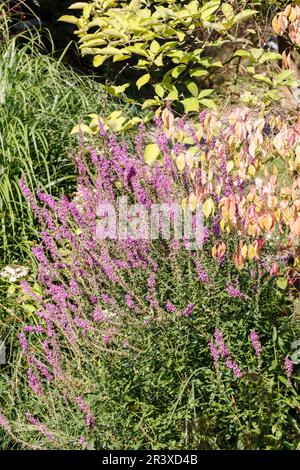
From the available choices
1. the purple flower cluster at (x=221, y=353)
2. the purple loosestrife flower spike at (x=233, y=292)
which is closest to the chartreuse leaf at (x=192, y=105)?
the purple loosestrife flower spike at (x=233, y=292)

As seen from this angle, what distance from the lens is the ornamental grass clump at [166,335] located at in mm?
3264

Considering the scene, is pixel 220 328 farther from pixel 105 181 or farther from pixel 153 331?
pixel 105 181

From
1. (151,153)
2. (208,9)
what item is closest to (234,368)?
(151,153)

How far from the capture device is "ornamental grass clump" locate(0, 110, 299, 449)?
3.26 metres

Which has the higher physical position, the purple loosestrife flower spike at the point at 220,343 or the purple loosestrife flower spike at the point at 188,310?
the purple loosestrife flower spike at the point at 188,310

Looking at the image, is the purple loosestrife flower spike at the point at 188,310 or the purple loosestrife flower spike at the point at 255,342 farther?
the purple loosestrife flower spike at the point at 188,310

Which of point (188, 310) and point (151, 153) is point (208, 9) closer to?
point (151, 153)

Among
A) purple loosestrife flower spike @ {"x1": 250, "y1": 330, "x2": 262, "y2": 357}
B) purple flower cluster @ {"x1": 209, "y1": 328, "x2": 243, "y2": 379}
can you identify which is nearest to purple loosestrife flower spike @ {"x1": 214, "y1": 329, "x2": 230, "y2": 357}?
purple flower cluster @ {"x1": 209, "y1": 328, "x2": 243, "y2": 379}

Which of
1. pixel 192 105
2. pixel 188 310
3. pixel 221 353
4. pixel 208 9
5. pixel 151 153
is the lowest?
pixel 221 353

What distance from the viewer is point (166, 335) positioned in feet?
A: 11.1

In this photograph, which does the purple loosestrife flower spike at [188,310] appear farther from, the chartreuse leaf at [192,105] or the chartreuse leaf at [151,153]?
the chartreuse leaf at [192,105]

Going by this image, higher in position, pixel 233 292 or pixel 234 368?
pixel 233 292

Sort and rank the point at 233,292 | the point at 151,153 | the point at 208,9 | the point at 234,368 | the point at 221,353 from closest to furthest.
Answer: the point at 234,368, the point at 221,353, the point at 233,292, the point at 151,153, the point at 208,9

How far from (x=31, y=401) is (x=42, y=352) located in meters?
0.43
